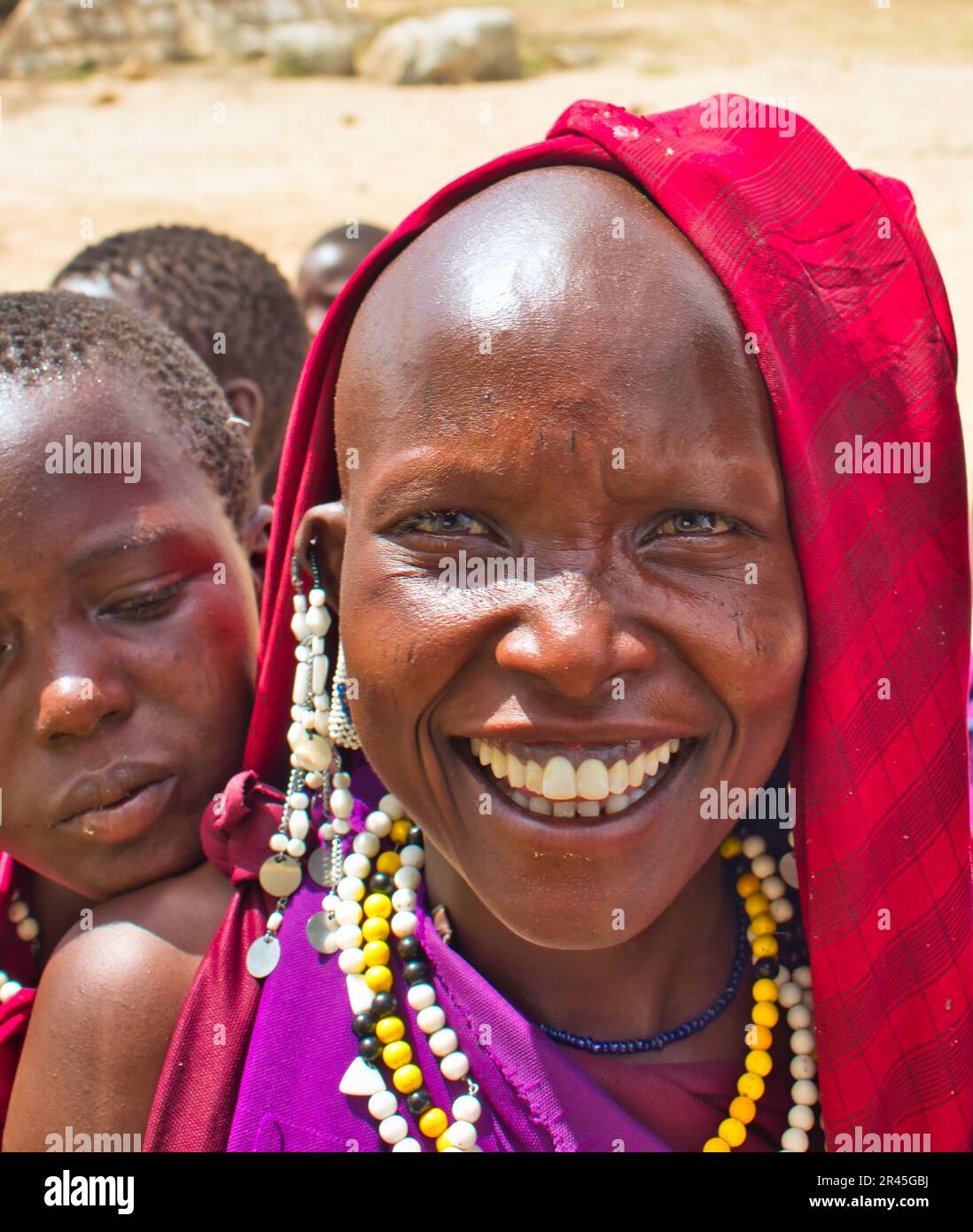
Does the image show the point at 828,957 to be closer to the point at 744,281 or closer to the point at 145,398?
the point at 744,281

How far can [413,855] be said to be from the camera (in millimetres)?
1955

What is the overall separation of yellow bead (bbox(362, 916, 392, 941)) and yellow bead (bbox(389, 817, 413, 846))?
0.12m

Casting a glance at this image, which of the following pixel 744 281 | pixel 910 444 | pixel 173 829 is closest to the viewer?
pixel 744 281

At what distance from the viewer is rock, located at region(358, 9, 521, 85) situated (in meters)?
14.6

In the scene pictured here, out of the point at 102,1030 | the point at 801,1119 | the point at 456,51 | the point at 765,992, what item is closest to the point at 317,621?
the point at 102,1030

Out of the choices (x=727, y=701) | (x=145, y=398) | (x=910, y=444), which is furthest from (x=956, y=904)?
(x=145, y=398)

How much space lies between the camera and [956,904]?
179 centimetres

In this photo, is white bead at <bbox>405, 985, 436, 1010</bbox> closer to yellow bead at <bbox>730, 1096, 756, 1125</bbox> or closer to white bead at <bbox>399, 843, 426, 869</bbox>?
white bead at <bbox>399, 843, 426, 869</bbox>

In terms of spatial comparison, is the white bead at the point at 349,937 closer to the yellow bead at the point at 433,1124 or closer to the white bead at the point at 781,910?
the yellow bead at the point at 433,1124

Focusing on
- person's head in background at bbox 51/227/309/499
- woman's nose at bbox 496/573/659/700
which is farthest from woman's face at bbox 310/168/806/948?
person's head in background at bbox 51/227/309/499

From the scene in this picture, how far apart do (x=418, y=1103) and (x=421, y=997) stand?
0.14 metres

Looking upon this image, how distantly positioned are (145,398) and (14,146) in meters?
13.3

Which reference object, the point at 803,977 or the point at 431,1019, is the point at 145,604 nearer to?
the point at 431,1019

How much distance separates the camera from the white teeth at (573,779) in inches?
63.2
